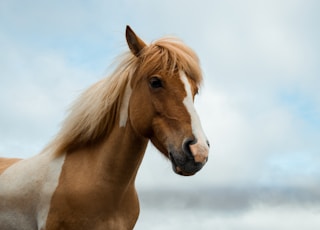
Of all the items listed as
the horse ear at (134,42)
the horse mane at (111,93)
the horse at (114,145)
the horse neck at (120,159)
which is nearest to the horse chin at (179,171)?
the horse at (114,145)

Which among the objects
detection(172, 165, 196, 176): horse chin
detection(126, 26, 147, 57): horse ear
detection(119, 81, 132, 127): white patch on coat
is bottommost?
detection(172, 165, 196, 176): horse chin

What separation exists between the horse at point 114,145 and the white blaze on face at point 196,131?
1 cm

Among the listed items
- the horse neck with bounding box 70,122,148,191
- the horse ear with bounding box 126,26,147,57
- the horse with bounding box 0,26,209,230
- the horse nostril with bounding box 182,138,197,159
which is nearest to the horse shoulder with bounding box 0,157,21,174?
the horse with bounding box 0,26,209,230

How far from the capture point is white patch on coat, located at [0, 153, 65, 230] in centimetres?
544

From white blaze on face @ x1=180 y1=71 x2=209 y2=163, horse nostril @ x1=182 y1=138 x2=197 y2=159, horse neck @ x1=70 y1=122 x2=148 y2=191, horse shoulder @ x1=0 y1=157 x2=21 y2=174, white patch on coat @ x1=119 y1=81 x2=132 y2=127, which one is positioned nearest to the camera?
white blaze on face @ x1=180 y1=71 x2=209 y2=163

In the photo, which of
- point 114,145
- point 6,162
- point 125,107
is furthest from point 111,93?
point 6,162

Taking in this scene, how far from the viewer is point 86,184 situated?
529cm

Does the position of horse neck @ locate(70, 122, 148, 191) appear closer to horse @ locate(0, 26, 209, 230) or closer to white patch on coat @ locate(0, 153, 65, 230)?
horse @ locate(0, 26, 209, 230)

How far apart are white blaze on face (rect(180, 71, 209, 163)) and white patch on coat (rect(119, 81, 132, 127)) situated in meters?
0.79

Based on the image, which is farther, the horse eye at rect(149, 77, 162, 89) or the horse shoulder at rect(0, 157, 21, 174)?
the horse shoulder at rect(0, 157, 21, 174)

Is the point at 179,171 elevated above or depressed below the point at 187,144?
below

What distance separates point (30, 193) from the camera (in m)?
5.59

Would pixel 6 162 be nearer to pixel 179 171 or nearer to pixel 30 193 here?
pixel 30 193

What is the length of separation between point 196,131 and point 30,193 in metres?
2.30
